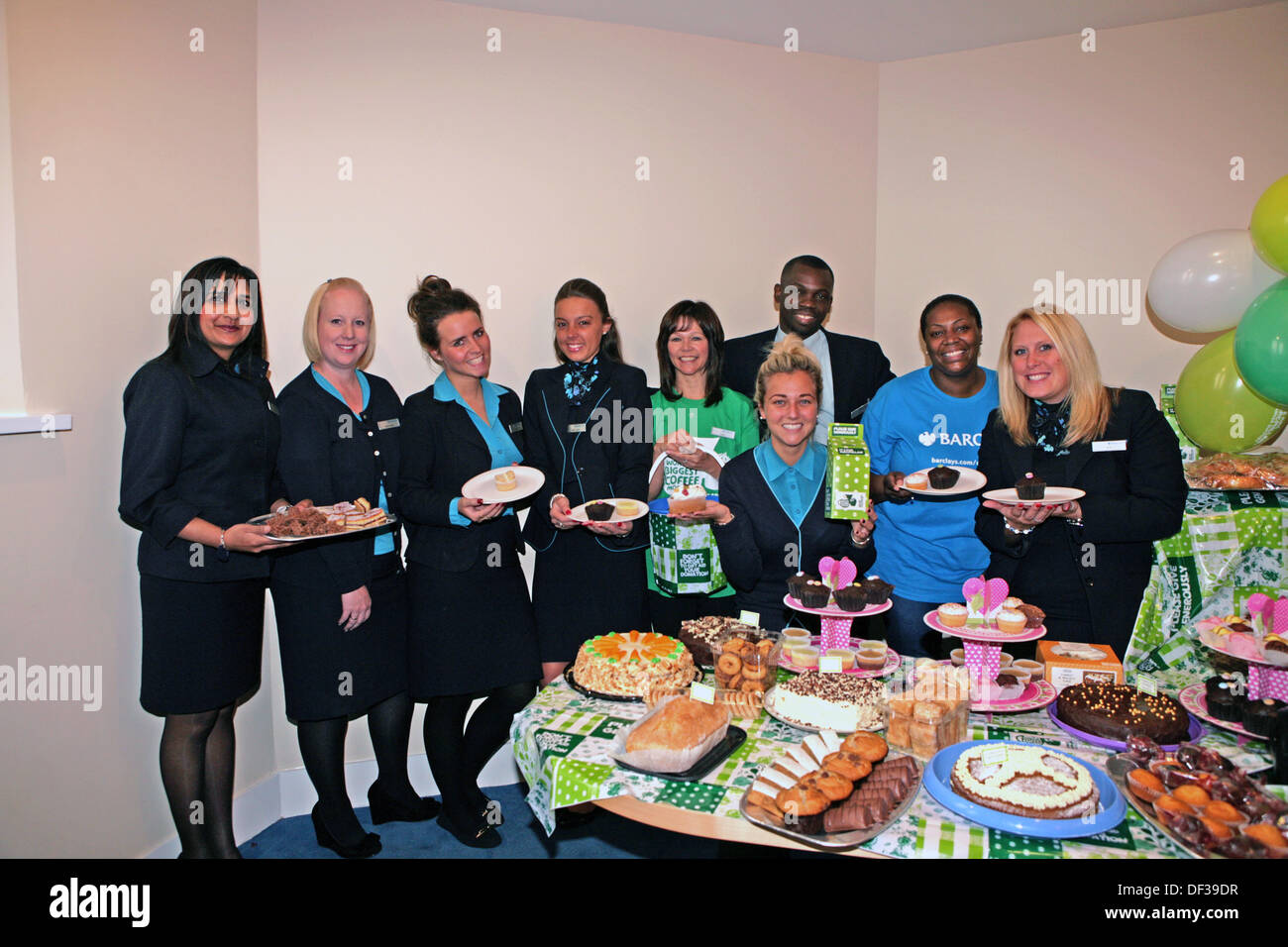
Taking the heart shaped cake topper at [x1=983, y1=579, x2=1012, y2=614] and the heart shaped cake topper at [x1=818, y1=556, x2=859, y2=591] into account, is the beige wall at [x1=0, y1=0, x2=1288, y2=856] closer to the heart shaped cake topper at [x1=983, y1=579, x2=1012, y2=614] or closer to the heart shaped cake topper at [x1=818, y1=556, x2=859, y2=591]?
the heart shaped cake topper at [x1=818, y1=556, x2=859, y2=591]

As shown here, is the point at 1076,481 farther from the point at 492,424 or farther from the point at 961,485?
the point at 492,424

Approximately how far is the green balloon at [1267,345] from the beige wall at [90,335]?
4.38 m

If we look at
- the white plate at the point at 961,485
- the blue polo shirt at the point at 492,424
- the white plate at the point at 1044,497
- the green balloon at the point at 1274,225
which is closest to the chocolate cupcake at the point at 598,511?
the blue polo shirt at the point at 492,424

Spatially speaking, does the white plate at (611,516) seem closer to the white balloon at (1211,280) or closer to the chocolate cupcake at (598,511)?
the chocolate cupcake at (598,511)

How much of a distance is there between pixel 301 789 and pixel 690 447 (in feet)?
8.58

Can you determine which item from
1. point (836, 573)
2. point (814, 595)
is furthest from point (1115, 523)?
point (814, 595)

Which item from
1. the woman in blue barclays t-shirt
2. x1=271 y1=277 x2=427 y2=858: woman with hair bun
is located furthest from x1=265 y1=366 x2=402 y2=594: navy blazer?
the woman in blue barclays t-shirt

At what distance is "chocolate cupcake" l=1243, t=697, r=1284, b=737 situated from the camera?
7.02 feet

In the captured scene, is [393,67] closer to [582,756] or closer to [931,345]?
[931,345]

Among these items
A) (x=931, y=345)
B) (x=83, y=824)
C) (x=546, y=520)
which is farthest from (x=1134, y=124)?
(x=83, y=824)

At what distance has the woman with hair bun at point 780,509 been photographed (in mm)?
3176
